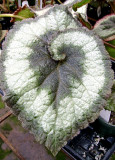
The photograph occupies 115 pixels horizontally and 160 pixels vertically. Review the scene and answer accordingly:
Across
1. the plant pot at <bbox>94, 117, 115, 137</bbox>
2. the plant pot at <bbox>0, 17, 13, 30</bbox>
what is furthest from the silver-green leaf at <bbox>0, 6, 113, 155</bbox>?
the plant pot at <bbox>0, 17, 13, 30</bbox>

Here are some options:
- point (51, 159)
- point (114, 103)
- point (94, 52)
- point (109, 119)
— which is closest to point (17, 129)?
point (51, 159)

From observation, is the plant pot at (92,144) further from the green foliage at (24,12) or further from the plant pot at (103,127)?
the green foliage at (24,12)

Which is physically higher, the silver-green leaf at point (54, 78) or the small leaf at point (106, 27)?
the silver-green leaf at point (54, 78)

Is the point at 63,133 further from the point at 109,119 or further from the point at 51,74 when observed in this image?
the point at 109,119

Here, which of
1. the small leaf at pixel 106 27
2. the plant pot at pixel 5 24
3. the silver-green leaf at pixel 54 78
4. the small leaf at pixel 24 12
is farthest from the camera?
the plant pot at pixel 5 24

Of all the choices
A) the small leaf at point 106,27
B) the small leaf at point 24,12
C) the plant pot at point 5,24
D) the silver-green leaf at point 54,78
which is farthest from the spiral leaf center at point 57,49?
the plant pot at point 5,24
